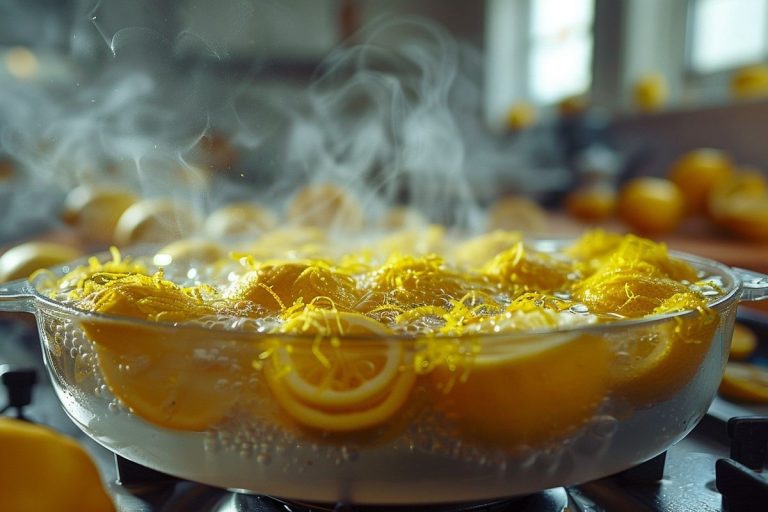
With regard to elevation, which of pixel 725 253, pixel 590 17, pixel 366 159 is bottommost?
pixel 725 253

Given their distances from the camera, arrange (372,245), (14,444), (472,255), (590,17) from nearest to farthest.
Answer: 1. (14,444)
2. (472,255)
3. (372,245)
4. (590,17)

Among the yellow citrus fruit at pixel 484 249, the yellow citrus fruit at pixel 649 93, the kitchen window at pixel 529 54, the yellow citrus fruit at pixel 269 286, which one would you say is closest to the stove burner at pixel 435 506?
the yellow citrus fruit at pixel 269 286

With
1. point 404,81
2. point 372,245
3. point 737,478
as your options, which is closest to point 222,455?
point 737,478

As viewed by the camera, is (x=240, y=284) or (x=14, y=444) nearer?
(x=14, y=444)

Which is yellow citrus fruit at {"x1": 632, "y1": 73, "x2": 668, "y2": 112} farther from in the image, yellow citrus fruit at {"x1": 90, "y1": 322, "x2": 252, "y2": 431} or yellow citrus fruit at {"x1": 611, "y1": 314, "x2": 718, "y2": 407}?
yellow citrus fruit at {"x1": 90, "y1": 322, "x2": 252, "y2": 431}

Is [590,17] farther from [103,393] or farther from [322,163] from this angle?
[103,393]

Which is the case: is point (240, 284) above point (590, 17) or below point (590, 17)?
below

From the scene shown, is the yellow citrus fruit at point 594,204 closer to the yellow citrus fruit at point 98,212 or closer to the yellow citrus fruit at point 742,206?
the yellow citrus fruit at point 742,206
